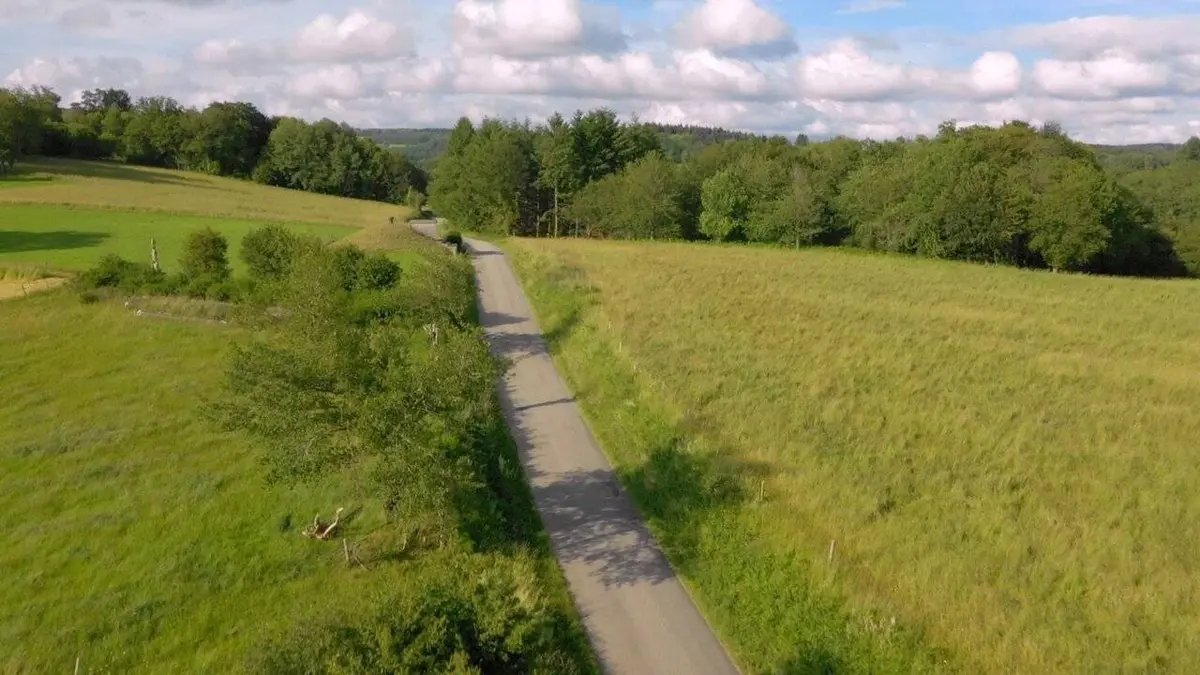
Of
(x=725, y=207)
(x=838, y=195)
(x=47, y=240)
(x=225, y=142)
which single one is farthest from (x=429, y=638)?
(x=225, y=142)

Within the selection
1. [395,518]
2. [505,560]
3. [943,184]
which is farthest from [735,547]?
[943,184]

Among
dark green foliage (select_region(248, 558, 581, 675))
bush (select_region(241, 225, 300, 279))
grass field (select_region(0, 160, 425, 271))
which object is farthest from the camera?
grass field (select_region(0, 160, 425, 271))

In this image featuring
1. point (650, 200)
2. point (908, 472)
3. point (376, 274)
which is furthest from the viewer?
point (650, 200)

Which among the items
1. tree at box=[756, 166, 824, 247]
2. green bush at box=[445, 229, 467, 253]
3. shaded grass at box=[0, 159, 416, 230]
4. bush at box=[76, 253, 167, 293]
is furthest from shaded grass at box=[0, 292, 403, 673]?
tree at box=[756, 166, 824, 247]

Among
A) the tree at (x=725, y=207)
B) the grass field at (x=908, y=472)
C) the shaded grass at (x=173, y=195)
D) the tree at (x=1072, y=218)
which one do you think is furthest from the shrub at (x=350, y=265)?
the tree at (x=1072, y=218)

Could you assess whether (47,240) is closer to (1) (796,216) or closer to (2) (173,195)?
(2) (173,195)

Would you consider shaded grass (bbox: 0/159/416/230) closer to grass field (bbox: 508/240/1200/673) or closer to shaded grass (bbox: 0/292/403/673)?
grass field (bbox: 508/240/1200/673)

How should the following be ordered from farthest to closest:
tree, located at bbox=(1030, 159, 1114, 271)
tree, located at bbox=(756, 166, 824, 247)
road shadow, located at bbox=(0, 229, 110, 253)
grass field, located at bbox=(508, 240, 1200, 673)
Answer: tree, located at bbox=(756, 166, 824, 247)
tree, located at bbox=(1030, 159, 1114, 271)
road shadow, located at bbox=(0, 229, 110, 253)
grass field, located at bbox=(508, 240, 1200, 673)
